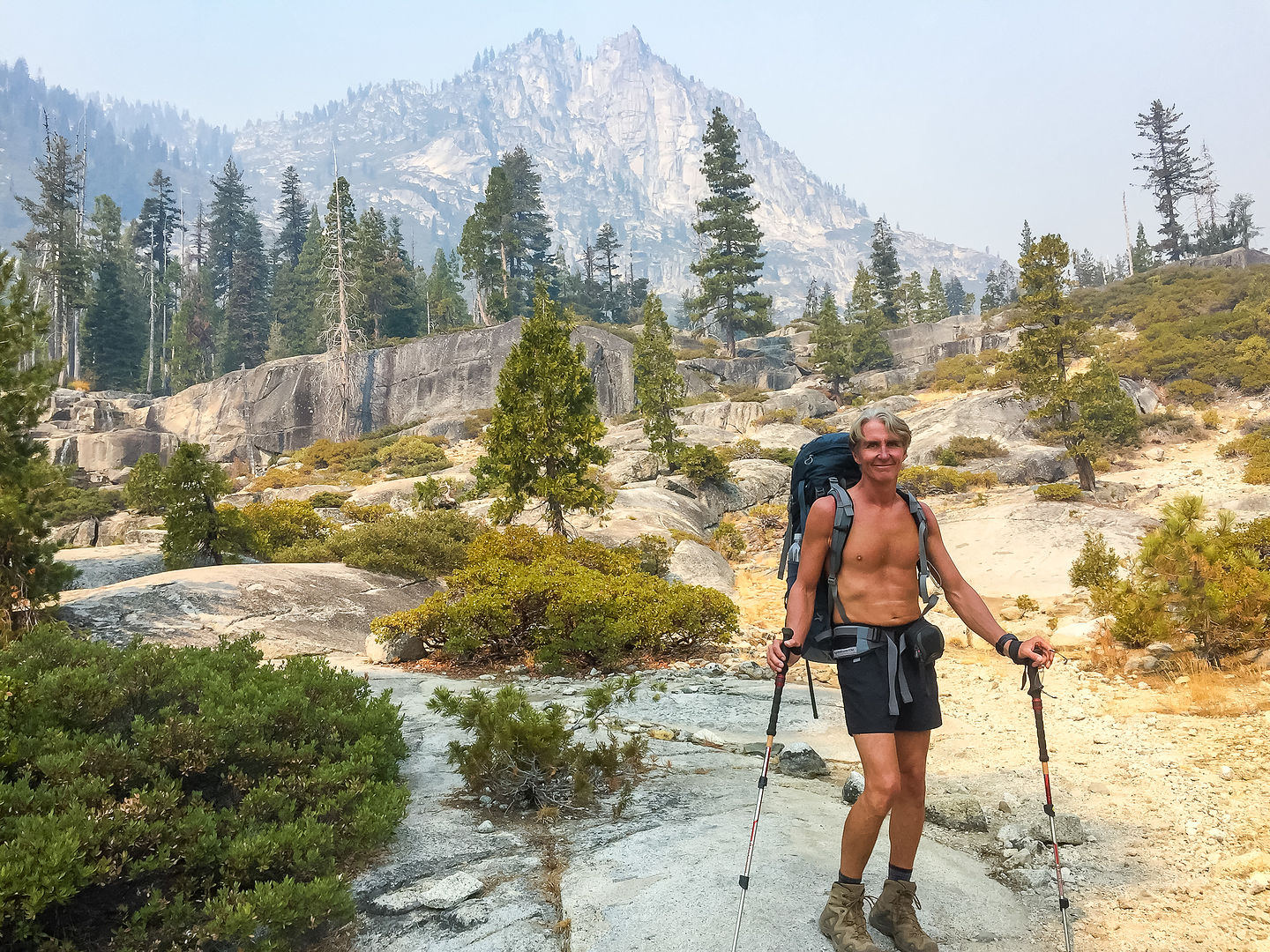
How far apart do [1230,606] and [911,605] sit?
6.97 m

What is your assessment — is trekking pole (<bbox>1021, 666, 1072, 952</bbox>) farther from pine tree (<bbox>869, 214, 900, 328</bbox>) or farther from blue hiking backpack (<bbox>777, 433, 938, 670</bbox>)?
pine tree (<bbox>869, 214, 900, 328</bbox>)

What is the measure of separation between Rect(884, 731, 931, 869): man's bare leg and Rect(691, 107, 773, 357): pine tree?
53220mm

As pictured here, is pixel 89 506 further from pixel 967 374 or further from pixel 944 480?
pixel 967 374

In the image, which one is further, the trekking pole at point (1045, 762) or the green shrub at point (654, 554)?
the green shrub at point (654, 554)

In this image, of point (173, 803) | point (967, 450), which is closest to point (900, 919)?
point (173, 803)

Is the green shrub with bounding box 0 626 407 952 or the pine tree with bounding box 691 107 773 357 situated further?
the pine tree with bounding box 691 107 773 357

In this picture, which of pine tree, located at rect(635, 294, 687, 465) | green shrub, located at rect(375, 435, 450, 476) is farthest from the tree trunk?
green shrub, located at rect(375, 435, 450, 476)

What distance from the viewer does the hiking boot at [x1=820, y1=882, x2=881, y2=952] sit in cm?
282

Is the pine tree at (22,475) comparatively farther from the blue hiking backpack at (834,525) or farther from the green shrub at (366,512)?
the green shrub at (366,512)

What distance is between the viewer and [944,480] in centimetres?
2725

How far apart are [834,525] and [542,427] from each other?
11099mm

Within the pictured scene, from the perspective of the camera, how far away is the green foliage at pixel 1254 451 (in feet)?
71.1

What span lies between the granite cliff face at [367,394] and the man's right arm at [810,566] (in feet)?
144

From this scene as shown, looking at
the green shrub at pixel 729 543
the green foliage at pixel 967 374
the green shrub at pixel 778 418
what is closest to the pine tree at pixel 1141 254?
the green foliage at pixel 967 374
